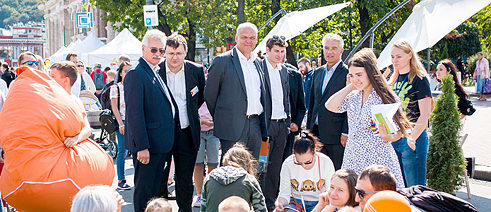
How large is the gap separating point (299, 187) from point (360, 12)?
18.6 m

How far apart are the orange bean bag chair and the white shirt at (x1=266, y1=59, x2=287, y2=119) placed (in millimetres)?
2342

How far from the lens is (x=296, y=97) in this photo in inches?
294

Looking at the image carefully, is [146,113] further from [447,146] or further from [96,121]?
[96,121]

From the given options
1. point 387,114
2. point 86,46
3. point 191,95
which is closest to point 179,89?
point 191,95

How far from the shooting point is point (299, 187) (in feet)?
18.1

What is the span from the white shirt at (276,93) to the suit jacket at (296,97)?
19.8 inches

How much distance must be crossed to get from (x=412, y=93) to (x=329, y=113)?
3.49 ft

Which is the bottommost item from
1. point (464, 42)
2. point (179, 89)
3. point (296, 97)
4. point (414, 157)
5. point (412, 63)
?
point (414, 157)

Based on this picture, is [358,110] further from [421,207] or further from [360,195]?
[421,207]

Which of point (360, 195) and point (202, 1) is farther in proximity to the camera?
point (202, 1)

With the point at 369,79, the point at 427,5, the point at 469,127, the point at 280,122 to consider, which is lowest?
the point at 469,127

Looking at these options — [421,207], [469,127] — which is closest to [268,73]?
[421,207]

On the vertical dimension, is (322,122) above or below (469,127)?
above

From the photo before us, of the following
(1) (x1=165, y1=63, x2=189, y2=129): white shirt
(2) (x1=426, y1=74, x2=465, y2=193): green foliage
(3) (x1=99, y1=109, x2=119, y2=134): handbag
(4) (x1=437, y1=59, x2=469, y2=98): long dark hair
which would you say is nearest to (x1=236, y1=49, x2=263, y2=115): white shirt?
(1) (x1=165, y1=63, x2=189, y2=129): white shirt
